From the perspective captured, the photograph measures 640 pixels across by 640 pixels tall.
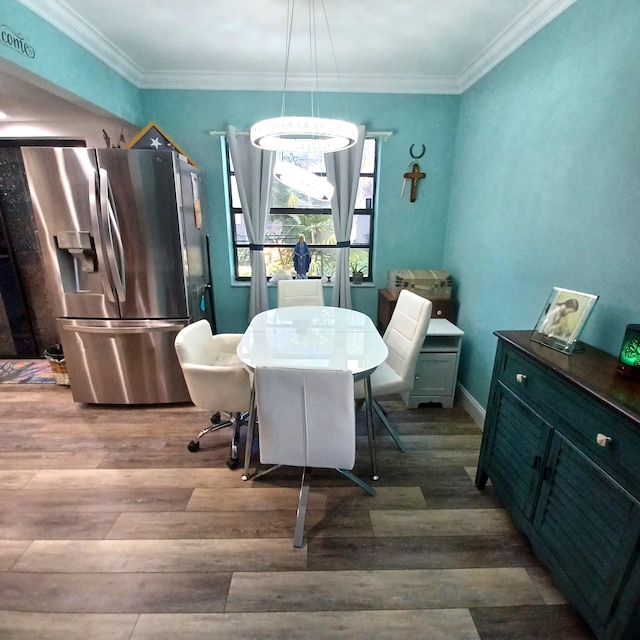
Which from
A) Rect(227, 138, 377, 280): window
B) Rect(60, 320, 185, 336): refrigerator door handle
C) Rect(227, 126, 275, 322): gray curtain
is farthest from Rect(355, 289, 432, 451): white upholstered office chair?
Rect(60, 320, 185, 336): refrigerator door handle

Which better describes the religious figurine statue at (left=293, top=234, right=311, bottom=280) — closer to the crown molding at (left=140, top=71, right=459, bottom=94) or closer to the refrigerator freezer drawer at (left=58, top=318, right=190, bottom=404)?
the refrigerator freezer drawer at (left=58, top=318, right=190, bottom=404)

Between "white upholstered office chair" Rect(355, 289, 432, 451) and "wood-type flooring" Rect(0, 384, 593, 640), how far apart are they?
50 centimetres

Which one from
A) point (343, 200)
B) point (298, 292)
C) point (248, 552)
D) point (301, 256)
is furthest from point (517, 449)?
point (343, 200)

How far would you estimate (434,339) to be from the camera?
260cm

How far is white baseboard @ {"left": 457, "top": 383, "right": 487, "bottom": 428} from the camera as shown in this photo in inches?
95.0

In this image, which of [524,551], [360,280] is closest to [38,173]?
[360,280]

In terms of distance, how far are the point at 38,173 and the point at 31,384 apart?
1.94m

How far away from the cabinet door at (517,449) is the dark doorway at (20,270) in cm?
401

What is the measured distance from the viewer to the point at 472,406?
2.55 metres

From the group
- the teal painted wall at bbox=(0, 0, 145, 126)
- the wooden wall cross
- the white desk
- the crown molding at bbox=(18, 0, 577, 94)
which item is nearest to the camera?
the teal painted wall at bbox=(0, 0, 145, 126)

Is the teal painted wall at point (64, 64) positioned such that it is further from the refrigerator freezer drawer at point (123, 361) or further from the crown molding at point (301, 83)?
the refrigerator freezer drawer at point (123, 361)

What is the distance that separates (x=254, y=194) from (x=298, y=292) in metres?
1.02

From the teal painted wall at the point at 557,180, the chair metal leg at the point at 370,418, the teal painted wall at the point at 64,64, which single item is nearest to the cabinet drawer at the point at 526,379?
the teal painted wall at the point at 557,180

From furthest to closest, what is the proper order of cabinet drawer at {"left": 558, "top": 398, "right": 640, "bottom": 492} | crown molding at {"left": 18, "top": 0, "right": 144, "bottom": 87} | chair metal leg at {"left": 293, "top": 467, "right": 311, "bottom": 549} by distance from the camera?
crown molding at {"left": 18, "top": 0, "right": 144, "bottom": 87} < chair metal leg at {"left": 293, "top": 467, "right": 311, "bottom": 549} < cabinet drawer at {"left": 558, "top": 398, "right": 640, "bottom": 492}
